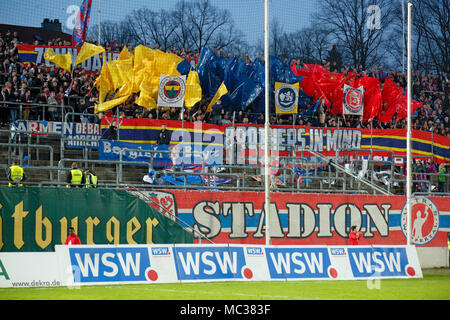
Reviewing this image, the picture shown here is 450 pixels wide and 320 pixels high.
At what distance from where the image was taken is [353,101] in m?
32.4

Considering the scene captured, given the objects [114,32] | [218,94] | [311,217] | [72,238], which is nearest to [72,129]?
[218,94]

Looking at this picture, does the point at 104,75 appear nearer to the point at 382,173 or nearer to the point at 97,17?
the point at 97,17

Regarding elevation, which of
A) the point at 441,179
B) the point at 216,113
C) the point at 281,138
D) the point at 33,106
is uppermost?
the point at 33,106

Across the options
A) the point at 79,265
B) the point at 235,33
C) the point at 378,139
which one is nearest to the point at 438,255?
the point at 378,139

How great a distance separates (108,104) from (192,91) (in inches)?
133

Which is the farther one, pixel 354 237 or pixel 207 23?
pixel 207 23

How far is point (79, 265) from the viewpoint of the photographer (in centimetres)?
1847

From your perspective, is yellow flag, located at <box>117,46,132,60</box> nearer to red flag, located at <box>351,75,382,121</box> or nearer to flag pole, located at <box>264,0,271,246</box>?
flag pole, located at <box>264,0,271,246</box>

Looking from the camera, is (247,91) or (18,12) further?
(247,91)

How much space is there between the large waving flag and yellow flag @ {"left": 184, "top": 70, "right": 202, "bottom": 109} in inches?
182

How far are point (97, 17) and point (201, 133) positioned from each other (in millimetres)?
6212

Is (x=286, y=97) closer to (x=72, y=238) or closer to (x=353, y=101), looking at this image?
(x=353, y=101)

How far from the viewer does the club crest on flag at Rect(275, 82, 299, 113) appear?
29484 mm

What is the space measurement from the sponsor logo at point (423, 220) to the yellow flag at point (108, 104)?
38.1 ft
